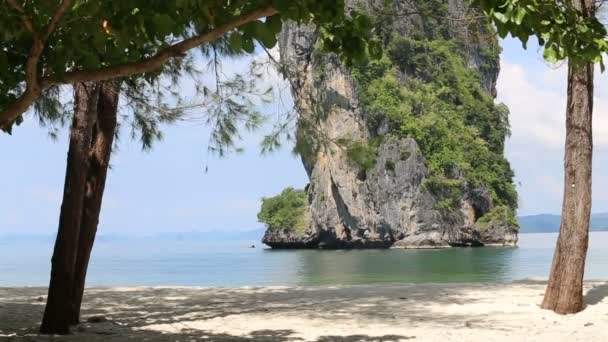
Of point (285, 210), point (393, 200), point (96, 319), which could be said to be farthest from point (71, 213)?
point (285, 210)

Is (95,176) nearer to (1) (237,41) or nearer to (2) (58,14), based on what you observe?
(2) (58,14)

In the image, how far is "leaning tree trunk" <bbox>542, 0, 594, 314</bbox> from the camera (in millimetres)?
8117

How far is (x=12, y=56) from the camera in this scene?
5.09 m

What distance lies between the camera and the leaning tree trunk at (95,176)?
24.1 ft

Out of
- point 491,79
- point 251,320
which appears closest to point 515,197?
point 491,79

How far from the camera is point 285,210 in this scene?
199ft

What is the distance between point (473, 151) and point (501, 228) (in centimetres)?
571

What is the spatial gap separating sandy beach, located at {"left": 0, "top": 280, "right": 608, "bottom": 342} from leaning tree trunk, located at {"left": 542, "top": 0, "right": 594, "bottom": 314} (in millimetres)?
274

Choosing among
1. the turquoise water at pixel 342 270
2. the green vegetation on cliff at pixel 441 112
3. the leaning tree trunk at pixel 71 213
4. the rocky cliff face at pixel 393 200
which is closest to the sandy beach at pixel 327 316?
the leaning tree trunk at pixel 71 213

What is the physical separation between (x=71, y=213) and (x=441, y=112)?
50397 millimetres

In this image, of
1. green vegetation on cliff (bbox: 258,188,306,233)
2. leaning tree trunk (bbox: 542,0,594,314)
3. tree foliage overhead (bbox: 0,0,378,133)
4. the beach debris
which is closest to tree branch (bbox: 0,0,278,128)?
tree foliage overhead (bbox: 0,0,378,133)

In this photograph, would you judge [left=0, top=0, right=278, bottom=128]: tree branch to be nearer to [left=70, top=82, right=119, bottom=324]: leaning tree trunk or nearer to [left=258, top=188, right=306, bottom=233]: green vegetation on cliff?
[left=70, top=82, right=119, bottom=324]: leaning tree trunk

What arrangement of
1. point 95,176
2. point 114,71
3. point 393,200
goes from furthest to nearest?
point 393,200, point 95,176, point 114,71

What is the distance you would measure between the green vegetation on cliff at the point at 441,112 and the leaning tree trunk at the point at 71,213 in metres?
46.7
